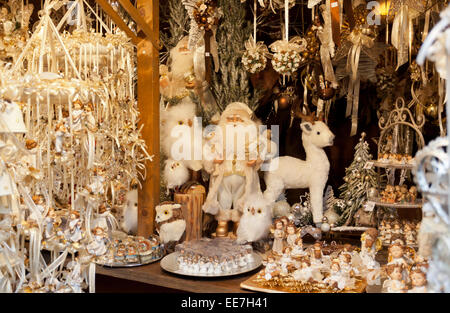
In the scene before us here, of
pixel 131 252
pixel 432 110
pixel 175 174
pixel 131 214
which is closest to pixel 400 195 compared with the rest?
pixel 432 110

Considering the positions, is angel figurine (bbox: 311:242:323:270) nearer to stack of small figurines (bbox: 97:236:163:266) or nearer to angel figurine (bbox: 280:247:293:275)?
angel figurine (bbox: 280:247:293:275)

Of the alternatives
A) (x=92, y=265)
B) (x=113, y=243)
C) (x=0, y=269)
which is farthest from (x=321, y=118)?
(x=0, y=269)

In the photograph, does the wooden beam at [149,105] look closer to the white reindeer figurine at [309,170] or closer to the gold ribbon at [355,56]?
the white reindeer figurine at [309,170]

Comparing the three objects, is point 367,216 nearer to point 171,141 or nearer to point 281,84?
point 281,84

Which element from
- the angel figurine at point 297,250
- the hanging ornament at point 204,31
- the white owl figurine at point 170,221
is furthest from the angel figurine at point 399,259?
the hanging ornament at point 204,31

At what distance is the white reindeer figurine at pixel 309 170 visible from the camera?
2.93 meters

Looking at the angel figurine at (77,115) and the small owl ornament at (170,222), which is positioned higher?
the angel figurine at (77,115)

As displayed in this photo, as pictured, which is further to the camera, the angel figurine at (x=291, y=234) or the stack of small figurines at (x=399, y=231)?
the stack of small figurines at (x=399, y=231)

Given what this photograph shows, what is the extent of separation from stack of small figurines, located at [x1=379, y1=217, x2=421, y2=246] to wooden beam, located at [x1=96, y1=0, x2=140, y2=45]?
183cm

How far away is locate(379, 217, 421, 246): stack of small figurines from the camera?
2557 mm

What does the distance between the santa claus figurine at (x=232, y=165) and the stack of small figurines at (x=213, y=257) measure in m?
0.37

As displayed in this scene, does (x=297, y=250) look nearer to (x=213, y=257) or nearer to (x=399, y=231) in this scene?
(x=213, y=257)

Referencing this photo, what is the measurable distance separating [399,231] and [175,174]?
4.61ft

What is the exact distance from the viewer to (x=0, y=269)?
1795mm
